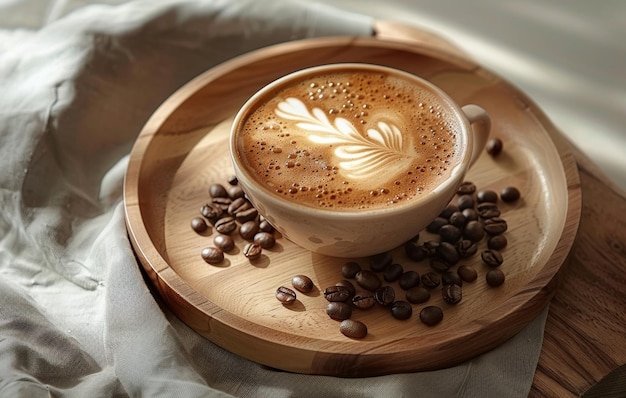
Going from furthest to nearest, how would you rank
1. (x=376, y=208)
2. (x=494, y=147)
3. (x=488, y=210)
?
(x=494, y=147), (x=488, y=210), (x=376, y=208)

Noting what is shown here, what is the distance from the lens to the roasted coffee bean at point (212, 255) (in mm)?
1396

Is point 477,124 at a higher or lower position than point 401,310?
higher

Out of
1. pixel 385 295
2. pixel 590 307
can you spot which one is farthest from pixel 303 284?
pixel 590 307

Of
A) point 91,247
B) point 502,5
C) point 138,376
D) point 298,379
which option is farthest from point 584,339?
point 502,5

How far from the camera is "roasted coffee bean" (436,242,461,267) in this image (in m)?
1.38

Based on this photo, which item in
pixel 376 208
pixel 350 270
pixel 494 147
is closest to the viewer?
pixel 376 208

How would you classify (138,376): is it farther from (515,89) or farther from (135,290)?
(515,89)

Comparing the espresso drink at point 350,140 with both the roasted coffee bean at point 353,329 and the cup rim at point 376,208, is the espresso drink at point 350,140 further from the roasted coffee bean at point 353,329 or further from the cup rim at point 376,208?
the roasted coffee bean at point 353,329

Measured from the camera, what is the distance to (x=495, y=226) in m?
1.44

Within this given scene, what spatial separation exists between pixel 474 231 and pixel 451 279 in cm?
12

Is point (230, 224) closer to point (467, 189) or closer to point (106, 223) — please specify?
point (106, 223)

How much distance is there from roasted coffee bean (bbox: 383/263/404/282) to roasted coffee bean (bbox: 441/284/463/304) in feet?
0.26


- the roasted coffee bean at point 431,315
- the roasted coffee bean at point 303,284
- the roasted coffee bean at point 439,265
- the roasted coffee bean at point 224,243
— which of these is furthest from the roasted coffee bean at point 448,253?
the roasted coffee bean at point 224,243

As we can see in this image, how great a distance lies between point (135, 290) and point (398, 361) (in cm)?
45
